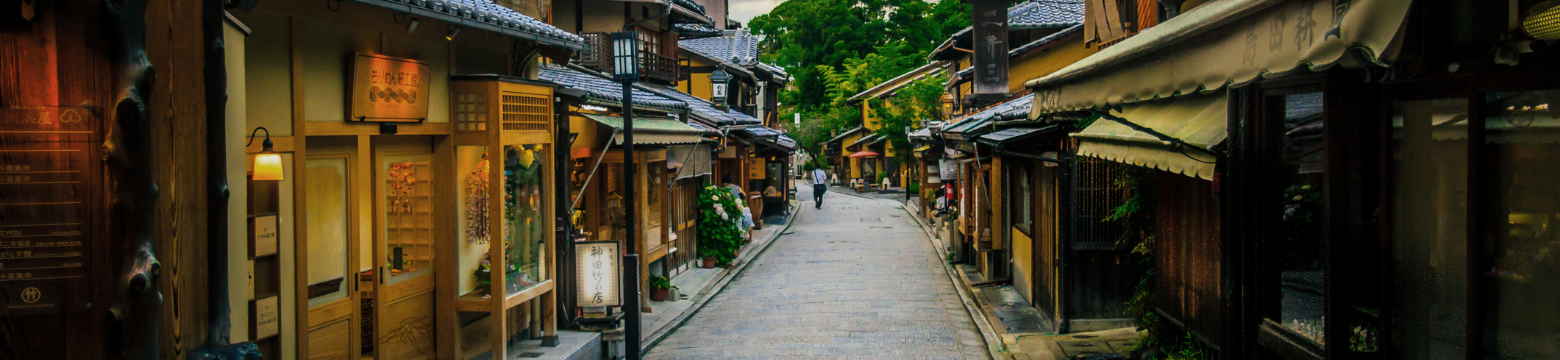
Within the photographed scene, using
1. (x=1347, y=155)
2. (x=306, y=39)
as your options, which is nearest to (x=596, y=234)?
(x=306, y=39)

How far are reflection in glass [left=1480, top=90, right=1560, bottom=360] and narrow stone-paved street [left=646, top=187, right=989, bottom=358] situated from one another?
8.86 metres

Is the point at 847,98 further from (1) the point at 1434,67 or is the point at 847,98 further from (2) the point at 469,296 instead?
(1) the point at 1434,67

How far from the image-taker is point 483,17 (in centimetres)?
905

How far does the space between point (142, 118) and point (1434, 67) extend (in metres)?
6.21

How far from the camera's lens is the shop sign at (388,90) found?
8906 mm

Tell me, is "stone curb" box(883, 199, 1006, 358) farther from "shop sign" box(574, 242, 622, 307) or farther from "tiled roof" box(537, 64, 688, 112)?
"tiled roof" box(537, 64, 688, 112)

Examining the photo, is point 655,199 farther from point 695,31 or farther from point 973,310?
point 695,31

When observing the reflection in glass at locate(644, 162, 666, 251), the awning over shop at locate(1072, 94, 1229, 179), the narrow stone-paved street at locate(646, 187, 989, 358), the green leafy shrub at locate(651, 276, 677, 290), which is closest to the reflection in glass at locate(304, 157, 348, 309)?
the narrow stone-paved street at locate(646, 187, 989, 358)

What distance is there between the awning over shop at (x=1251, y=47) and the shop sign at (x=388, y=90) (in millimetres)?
6339

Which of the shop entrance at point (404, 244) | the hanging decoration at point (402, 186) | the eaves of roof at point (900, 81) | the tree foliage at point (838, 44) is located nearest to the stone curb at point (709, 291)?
the shop entrance at point (404, 244)

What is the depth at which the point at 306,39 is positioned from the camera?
8.27 m

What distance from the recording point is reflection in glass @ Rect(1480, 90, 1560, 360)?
159 inches

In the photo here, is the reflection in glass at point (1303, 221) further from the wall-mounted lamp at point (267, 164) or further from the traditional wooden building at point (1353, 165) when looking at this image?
the wall-mounted lamp at point (267, 164)

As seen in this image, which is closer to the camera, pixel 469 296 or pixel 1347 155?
pixel 1347 155
